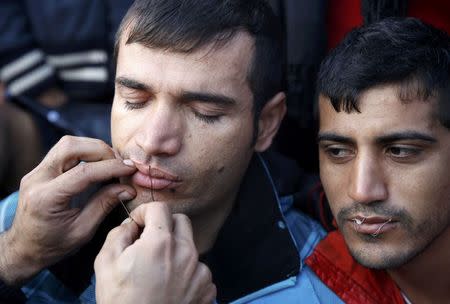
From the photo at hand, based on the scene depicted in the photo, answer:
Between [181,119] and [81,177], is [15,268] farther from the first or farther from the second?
[181,119]

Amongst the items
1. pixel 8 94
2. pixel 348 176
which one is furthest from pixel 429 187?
pixel 8 94


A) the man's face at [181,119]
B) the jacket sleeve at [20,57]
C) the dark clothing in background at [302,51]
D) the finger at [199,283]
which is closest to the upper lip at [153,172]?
the man's face at [181,119]

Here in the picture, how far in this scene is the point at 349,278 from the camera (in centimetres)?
251

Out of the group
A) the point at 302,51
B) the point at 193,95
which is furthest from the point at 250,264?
the point at 302,51

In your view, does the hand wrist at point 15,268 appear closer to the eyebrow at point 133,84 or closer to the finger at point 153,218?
the finger at point 153,218

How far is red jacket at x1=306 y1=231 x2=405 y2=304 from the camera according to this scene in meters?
2.48

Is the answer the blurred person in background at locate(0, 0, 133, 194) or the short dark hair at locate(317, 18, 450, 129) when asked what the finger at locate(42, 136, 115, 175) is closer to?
the short dark hair at locate(317, 18, 450, 129)

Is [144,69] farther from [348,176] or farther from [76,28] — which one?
[76,28]

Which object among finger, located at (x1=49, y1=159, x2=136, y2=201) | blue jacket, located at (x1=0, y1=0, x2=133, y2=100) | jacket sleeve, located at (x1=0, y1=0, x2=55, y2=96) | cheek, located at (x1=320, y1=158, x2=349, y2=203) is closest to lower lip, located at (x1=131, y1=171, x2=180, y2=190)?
finger, located at (x1=49, y1=159, x2=136, y2=201)

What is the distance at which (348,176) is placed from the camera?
2.33 m

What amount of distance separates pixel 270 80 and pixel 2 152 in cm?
143

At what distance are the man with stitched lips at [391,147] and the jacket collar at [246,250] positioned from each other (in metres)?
0.28

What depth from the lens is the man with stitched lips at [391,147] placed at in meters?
2.26

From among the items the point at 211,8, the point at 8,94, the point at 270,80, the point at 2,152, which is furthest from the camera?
the point at 8,94
